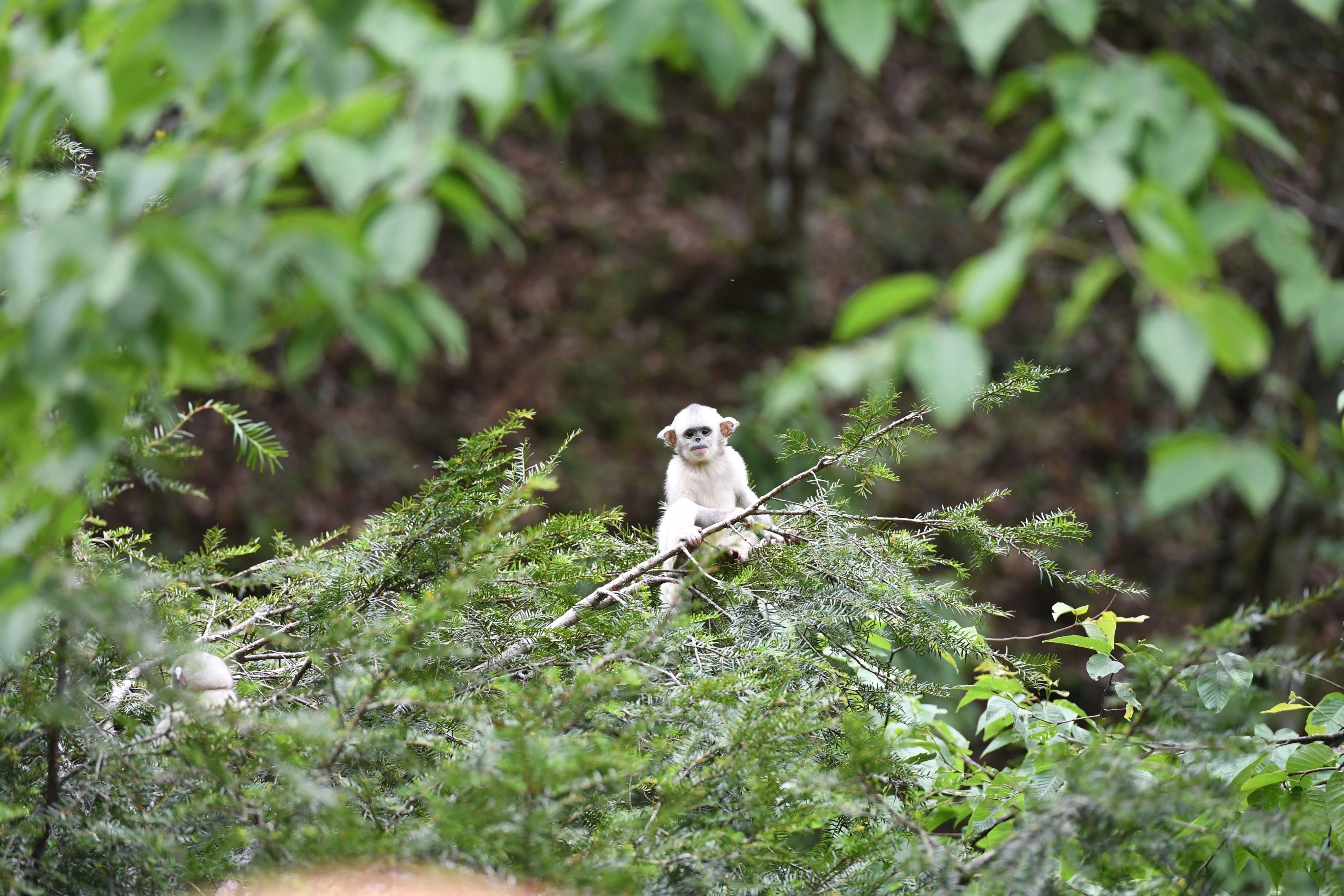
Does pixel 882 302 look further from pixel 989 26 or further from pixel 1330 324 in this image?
pixel 1330 324

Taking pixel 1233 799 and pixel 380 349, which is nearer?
pixel 380 349

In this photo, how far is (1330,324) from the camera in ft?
4.17

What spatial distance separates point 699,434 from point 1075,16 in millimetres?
3479

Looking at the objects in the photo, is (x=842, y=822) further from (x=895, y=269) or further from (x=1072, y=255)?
(x=895, y=269)

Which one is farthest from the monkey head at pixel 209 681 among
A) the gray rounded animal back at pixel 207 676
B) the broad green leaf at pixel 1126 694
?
the broad green leaf at pixel 1126 694

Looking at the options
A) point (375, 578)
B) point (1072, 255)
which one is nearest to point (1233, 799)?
point (1072, 255)

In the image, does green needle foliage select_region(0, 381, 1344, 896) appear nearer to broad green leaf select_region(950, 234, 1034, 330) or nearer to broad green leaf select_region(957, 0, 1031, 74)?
broad green leaf select_region(950, 234, 1034, 330)

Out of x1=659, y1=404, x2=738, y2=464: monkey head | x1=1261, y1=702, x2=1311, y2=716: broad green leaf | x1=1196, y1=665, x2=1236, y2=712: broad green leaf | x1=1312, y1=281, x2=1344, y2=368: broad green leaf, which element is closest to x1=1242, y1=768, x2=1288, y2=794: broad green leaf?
x1=1261, y1=702, x2=1311, y2=716: broad green leaf

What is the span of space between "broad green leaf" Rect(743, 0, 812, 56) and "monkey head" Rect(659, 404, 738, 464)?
337 centimetres

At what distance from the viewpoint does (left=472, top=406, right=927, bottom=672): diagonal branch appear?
113 inches

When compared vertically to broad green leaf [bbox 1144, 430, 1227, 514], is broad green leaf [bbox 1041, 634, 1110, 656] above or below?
below

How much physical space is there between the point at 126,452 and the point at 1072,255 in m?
1.69

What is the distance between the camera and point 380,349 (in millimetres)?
1243

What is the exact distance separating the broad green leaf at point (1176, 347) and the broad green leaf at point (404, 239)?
0.73m
